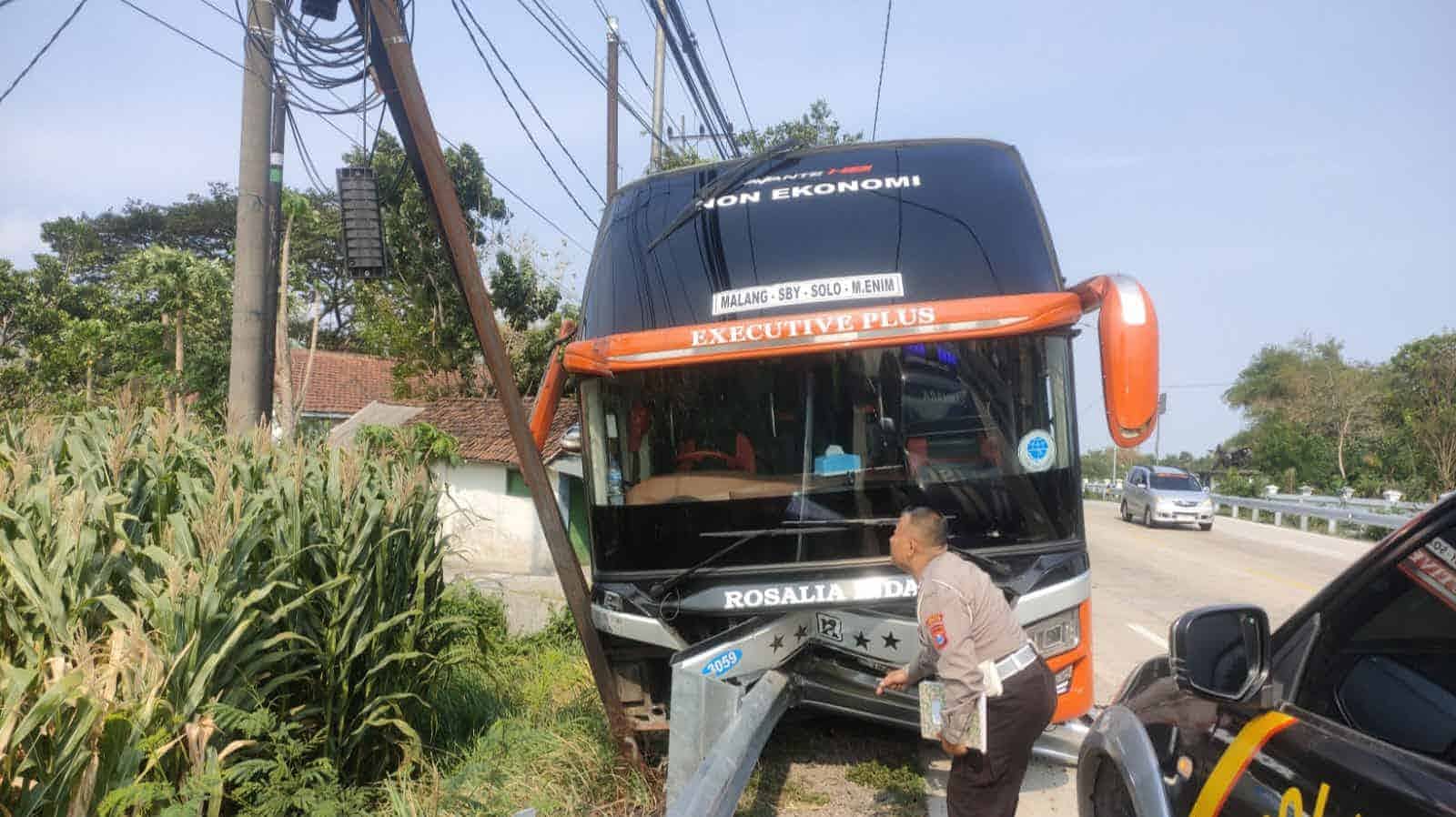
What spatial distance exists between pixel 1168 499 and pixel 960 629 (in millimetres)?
22668

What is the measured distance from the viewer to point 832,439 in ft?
16.2

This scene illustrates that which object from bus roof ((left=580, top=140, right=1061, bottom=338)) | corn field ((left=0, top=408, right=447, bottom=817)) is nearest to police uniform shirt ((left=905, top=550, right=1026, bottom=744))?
bus roof ((left=580, top=140, right=1061, bottom=338))

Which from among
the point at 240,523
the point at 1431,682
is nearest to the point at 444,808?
the point at 240,523

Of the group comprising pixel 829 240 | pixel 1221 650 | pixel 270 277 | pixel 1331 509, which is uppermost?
pixel 270 277

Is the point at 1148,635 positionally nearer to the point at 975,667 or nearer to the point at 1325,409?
the point at 975,667

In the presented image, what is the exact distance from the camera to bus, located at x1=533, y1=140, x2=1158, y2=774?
4.75 meters

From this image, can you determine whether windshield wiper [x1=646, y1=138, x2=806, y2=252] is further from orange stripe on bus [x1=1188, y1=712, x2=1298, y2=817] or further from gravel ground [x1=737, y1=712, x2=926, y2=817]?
orange stripe on bus [x1=1188, y1=712, x2=1298, y2=817]

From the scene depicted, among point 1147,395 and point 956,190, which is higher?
point 956,190

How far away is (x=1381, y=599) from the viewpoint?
250 cm

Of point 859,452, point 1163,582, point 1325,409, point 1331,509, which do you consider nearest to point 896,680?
point 859,452

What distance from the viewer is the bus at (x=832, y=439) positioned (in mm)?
4754

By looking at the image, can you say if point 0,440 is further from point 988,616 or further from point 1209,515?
point 1209,515

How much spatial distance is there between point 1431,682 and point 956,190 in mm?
3457

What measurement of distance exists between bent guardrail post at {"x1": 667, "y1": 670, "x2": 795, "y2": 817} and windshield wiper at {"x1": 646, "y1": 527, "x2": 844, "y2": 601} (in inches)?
23.2
